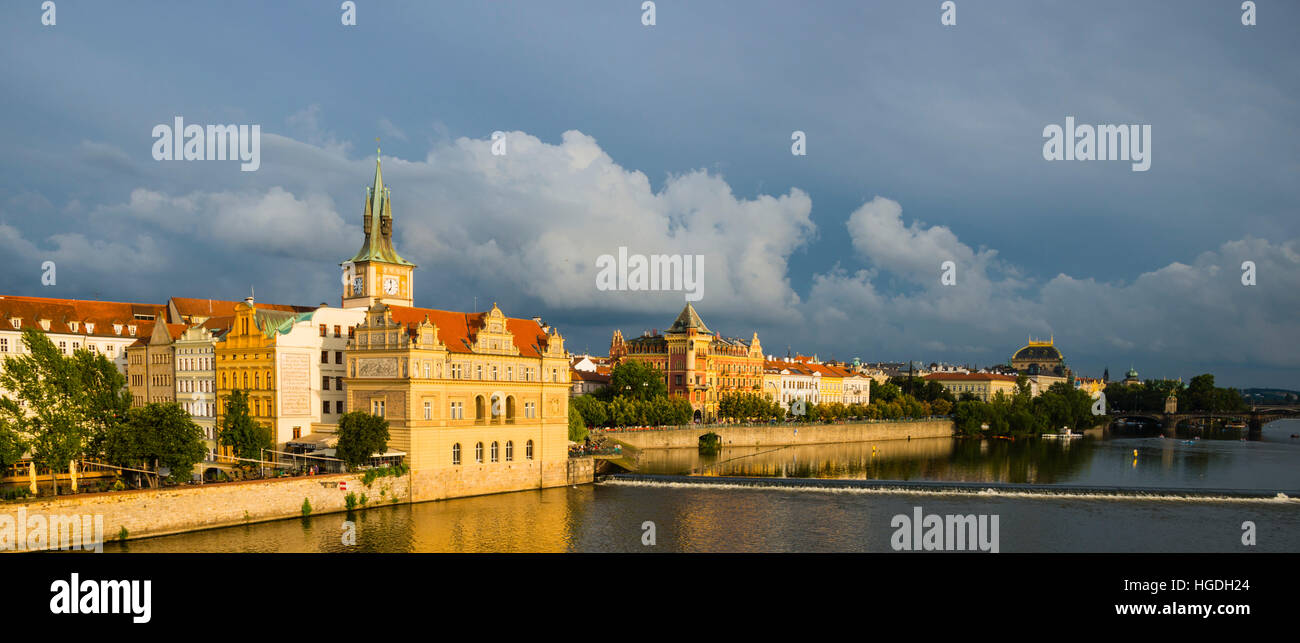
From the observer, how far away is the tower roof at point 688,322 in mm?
138875

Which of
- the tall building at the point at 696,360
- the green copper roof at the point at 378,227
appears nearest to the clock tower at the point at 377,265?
the green copper roof at the point at 378,227

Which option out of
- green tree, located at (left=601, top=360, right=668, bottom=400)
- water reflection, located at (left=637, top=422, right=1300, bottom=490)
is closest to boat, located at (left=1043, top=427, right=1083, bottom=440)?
water reflection, located at (left=637, top=422, right=1300, bottom=490)

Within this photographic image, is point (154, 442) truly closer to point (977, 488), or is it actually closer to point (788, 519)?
point (788, 519)

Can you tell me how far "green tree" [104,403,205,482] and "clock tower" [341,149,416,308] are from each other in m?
24.0

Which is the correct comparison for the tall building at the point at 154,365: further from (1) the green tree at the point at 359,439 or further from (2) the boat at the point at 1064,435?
(2) the boat at the point at 1064,435

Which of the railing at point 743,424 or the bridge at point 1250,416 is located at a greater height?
the railing at point 743,424

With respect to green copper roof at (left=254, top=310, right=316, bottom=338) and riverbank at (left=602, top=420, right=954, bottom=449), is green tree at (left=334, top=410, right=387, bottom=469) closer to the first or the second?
green copper roof at (left=254, top=310, right=316, bottom=338)

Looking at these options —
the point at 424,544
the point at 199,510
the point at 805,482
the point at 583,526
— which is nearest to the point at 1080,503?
the point at 805,482

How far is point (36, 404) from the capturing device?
4591 centimetres

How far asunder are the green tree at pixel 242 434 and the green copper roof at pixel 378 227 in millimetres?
18657

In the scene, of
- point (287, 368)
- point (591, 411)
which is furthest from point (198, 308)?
point (591, 411)

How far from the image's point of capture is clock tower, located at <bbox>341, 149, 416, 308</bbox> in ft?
231

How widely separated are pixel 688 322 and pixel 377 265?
244ft

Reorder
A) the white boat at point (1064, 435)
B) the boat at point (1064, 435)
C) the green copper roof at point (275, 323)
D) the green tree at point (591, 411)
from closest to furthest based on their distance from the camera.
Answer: the green copper roof at point (275, 323) < the green tree at point (591, 411) < the white boat at point (1064, 435) < the boat at point (1064, 435)
